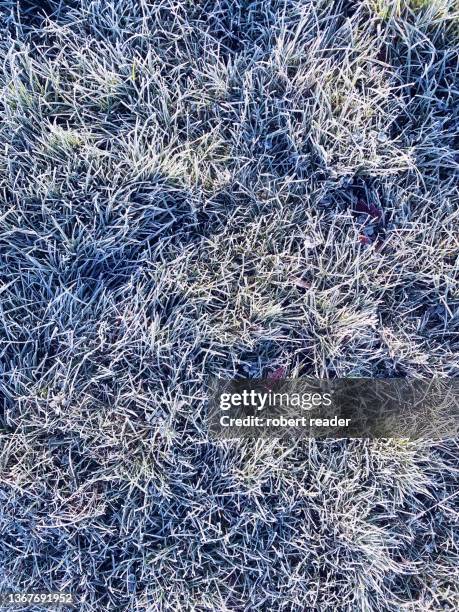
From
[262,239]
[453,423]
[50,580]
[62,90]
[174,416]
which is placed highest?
[62,90]

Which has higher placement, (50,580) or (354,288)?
(354,288)

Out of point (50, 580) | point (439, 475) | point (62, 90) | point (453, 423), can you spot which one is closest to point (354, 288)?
point (453, 423)

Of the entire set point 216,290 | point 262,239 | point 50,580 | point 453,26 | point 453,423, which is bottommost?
point 50,580

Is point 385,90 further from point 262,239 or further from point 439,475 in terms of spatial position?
point 439,475

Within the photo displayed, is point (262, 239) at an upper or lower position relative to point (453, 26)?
lower

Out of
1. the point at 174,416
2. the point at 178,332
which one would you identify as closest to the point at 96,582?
the point at 174,416

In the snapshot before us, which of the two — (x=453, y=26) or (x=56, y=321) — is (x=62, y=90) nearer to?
(x=56, y=321)
